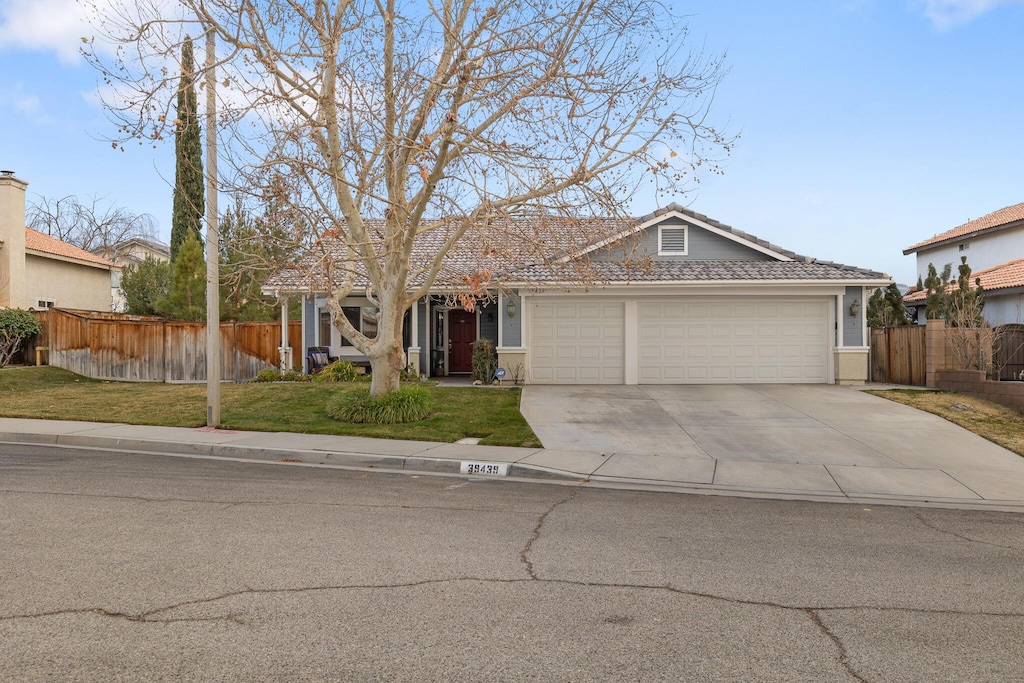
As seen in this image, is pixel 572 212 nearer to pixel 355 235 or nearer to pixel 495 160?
pixel 495 160

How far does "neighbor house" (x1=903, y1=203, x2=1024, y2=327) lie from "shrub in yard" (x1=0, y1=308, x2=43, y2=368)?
30.9 meters

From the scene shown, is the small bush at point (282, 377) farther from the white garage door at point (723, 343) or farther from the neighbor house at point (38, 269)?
the neighbor house at point (38, 269)

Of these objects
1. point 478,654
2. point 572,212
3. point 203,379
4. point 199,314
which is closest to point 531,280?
point 572,212

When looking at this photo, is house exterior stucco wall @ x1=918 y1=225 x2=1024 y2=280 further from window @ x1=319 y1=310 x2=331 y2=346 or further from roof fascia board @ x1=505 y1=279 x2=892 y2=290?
window @ x1=319 y1=310 x2=331 y2=346

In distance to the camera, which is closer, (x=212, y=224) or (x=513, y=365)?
(x=212, y=224)

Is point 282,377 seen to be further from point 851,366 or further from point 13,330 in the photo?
point 851,366

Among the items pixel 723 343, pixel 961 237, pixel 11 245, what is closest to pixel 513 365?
pixel 723 343

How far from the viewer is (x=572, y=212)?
511 inches

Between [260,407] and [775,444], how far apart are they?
9.85 meters

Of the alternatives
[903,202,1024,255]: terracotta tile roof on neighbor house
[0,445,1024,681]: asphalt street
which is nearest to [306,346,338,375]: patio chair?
[0,445,1024,681]: asphalt street

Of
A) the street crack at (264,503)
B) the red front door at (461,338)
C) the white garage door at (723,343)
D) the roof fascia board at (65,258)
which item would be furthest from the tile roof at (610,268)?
the roof fascia board at (65,258)

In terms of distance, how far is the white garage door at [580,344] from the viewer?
2084 centimetres

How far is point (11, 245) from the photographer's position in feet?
86.2

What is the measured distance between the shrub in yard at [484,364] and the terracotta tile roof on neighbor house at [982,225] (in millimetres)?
24778
